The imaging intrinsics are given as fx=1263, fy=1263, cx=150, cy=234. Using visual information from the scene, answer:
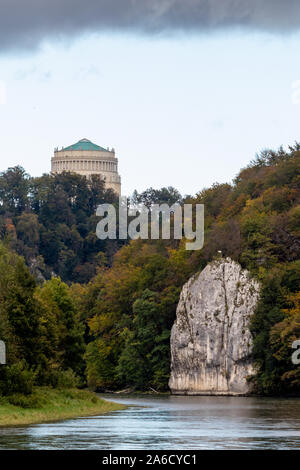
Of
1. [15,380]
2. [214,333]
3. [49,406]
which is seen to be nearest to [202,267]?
[214,333]

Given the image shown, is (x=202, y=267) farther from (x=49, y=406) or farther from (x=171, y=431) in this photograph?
(x=171, y=431)

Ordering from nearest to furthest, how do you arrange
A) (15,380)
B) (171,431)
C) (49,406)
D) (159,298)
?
(171,431) → (15,380) → (49,406) → (159,298)

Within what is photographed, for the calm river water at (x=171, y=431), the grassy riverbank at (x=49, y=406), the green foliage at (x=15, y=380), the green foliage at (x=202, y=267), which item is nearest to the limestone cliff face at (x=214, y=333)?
the green foliage at (x=202, y=267)

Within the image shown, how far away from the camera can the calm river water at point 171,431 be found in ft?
163

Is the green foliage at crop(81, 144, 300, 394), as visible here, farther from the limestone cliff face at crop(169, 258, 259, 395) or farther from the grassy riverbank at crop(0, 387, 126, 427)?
the grassy riverbank at crop(0, 387, 126, 427)

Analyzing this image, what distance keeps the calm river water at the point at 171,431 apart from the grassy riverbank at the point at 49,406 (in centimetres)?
171

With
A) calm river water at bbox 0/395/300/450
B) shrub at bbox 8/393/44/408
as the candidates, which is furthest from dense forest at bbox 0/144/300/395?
calm river water at bbox 0/395/300/450

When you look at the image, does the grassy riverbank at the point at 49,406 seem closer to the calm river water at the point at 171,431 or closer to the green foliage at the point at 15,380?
the green foliage at the point at 15,380

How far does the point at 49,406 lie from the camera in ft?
232

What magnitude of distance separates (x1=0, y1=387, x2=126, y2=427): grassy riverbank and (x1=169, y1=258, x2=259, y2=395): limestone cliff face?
28663mm

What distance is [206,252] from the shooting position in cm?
12025

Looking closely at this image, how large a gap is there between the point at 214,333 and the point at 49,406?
46.1m
